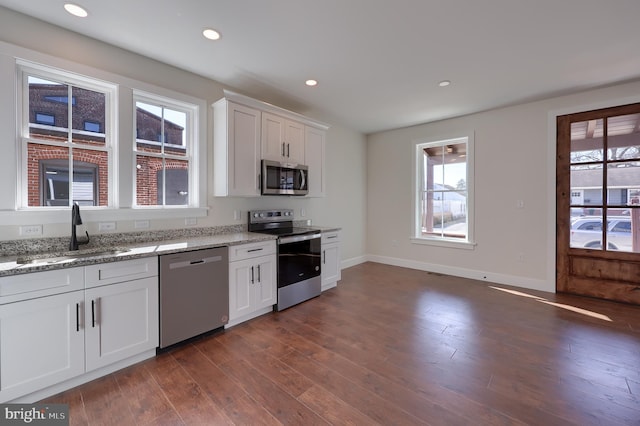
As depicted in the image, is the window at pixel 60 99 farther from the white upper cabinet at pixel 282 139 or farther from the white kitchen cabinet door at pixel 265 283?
the white kitchen cabinet door at pixel 265 283

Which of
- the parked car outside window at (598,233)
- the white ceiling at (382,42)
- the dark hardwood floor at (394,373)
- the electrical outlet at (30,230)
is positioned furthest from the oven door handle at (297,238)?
the parked car outside window at (598,233)

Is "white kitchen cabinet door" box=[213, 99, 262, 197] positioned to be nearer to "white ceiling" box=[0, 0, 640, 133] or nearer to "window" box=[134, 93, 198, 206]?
"window" box=[134, 93, 198, 206]

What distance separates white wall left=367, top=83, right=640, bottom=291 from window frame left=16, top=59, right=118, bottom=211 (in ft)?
15.0

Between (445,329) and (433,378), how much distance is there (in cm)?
89

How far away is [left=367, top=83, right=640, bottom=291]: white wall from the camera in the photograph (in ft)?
12.6

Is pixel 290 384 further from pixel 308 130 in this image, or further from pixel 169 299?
pixel 308 130

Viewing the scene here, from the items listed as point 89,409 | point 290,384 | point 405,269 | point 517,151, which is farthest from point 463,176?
point 89,409

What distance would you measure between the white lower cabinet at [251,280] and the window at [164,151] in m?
0.93

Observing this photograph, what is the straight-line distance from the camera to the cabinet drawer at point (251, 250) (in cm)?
281

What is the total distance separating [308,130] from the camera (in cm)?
404

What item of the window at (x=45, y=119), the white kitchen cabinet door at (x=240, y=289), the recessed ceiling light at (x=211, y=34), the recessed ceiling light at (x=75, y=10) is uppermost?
the recessed ceiling light at (x=211, y=34)

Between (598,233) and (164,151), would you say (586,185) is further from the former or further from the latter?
(164,151)

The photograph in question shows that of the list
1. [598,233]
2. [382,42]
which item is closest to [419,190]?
[598,233]

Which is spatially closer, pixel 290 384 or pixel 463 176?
pixel 290 384
